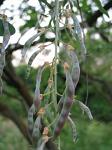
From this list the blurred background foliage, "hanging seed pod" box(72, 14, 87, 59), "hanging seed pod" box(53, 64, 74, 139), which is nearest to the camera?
"hanging seed pod" box(53, 64, 74, 139)

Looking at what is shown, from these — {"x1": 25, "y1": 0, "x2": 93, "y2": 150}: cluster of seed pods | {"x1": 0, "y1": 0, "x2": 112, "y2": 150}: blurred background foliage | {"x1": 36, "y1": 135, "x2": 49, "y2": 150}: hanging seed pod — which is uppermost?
{"x1": 25, "y1": 0, "x2": 93, "y2": 150}: cluster of seed pods

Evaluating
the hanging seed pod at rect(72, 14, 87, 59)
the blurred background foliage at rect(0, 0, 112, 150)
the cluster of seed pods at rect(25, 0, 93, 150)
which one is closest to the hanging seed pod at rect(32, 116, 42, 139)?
the cluster of seed pods at rect(25, 0, 93, 150)

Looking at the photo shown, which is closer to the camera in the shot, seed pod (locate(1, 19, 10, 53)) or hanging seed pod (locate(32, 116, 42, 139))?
hanging seed pod (locate(32, 116, 42, 139))

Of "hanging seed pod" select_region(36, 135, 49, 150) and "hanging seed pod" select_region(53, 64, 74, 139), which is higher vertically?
"hanging seed pod" select_region(53, 64, 74, 139)

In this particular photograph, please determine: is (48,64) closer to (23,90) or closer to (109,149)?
(23,90)

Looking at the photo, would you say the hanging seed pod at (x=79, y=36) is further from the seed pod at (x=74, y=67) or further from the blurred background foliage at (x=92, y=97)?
the blurred background foliage at (x=92, y=97)

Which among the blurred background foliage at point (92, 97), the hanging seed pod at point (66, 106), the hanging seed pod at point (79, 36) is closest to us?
the hanging seed pod at point (66, 106)

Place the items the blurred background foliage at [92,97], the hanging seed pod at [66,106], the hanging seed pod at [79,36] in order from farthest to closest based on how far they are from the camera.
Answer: the blurred background foliage at [92,97]
the hanging seed pod at [79,36]
the hanging seed pod at [66,106]

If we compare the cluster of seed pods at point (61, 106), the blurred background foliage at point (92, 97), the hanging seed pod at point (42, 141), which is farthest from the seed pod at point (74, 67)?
the blurred background foliage at point (92, 97)

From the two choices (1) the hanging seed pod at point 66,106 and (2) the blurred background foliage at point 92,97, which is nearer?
(1) the hanging seed pod at point 66,106

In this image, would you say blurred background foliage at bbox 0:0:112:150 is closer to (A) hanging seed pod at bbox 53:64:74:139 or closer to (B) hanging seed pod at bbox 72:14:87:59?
(B) hanging seed pod at bbox 72:14:87:59

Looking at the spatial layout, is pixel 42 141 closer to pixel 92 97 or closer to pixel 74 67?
pixel 74 67

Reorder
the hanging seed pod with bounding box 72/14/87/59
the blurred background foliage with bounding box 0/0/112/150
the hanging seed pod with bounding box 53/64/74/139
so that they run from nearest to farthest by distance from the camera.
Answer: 1. the hanging seed pod with bounding box 53/64/74/139
2. the hanging seed pod with bounding box 72/14/87/59
3. the blurred background foliage with bounding box 0/0/112/150
